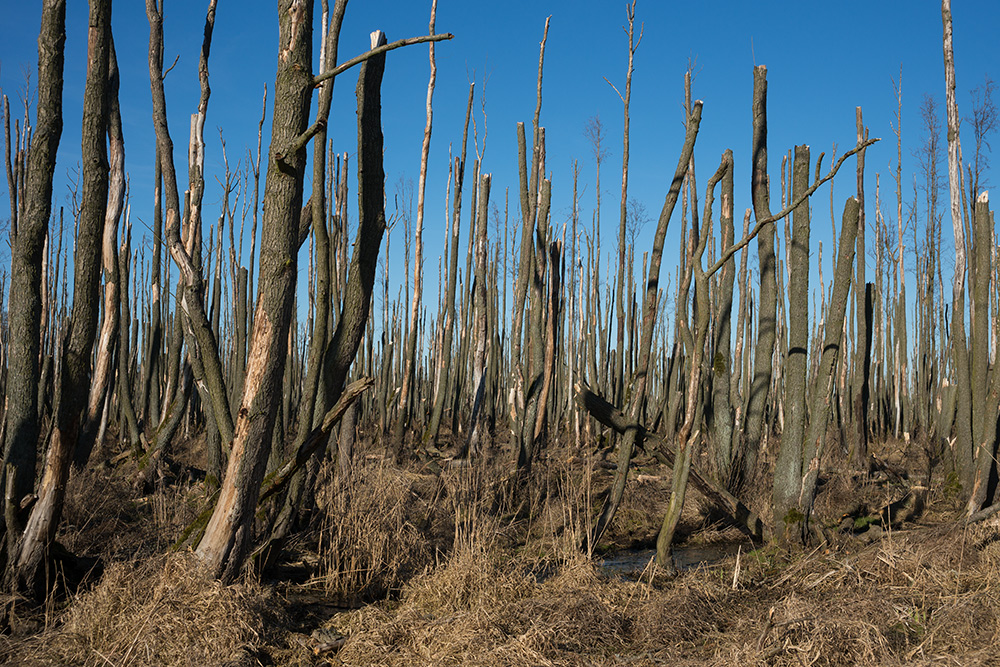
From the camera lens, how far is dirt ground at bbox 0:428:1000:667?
11.6 feet

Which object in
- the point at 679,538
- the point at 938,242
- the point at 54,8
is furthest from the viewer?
the point at 938,242

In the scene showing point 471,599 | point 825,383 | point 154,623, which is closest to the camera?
point 154,623

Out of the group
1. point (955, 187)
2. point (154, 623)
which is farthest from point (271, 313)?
point (955, 187)

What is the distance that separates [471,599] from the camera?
14.6 feet

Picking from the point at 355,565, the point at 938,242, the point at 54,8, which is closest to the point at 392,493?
the point at 355,565

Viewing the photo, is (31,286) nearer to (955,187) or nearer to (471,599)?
(471,599)

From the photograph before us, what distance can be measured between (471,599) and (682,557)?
8.85 ft

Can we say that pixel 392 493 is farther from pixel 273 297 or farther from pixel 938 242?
pixel 938 242

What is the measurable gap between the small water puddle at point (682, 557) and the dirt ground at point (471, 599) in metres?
0.16

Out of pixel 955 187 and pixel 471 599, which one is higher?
pixel 955 187

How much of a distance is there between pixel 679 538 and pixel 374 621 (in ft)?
13.0

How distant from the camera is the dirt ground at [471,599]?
11.6ft

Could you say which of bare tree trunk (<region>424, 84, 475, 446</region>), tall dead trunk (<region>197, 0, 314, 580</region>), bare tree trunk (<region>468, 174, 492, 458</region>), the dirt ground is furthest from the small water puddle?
bare tree trunk (<region>424, 84, 475, 446</region>)

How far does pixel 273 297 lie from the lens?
402cm
